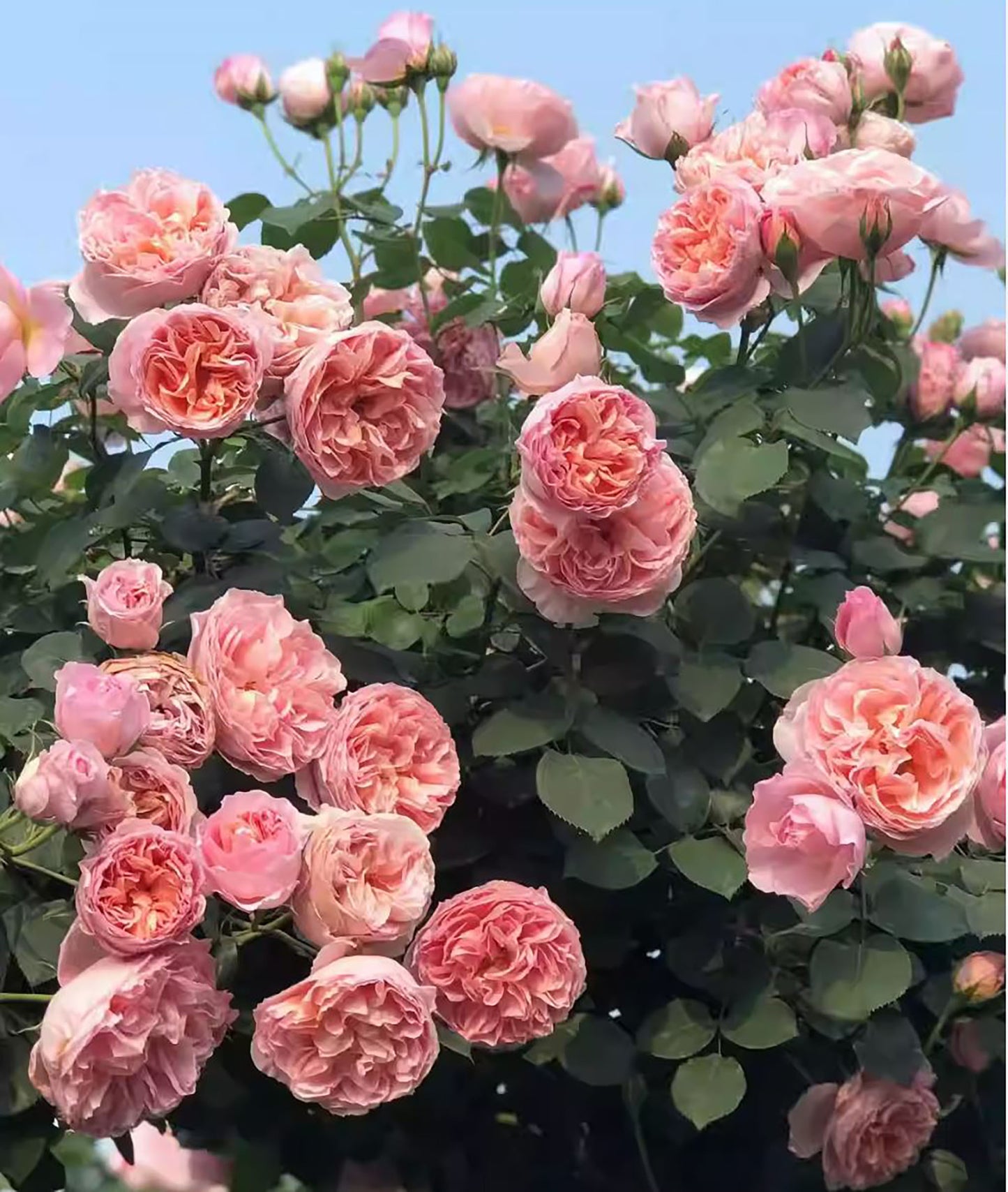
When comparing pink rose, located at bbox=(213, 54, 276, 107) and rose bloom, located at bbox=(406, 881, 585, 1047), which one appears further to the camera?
pink rose, located at bbox=(213, 54, 276, 107)

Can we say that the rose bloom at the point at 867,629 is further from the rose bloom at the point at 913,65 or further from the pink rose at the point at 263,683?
the rose bloom at the point at 913,65

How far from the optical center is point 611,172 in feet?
4.05

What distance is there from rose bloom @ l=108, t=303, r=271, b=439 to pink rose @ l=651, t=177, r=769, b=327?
26 centimetres

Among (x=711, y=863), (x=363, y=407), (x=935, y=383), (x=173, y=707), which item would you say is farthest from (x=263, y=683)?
(x=935, y=383)

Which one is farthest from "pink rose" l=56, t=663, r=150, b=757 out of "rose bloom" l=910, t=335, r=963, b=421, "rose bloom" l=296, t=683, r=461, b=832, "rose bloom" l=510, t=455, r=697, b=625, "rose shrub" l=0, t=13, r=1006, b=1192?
"rose bloom" l=910, t=335, r=963, b=421

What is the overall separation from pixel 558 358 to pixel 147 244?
0.76ft

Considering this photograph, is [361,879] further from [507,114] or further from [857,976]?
[507,114]

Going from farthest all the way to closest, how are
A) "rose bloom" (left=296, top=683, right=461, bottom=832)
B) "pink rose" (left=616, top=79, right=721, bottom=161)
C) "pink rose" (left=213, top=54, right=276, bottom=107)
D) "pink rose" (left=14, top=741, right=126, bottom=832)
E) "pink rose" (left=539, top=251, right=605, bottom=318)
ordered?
"pink rose" (left=213, top=54, right=276, bottom=107), "pink rose" (left=616, top=79, right=721, bottom=161), "pink rose" (left=539, top=251, right=605, bottom=318), "rose bloom" (left=296, top=683, right=461, bottom=832), "pink rose" (left=14, top=741, right=126, bottom=832)

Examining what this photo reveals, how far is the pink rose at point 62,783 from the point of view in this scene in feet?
2.11

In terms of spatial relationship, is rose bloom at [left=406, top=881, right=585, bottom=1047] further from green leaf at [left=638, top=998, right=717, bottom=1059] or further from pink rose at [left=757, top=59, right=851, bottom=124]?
pink rose at [left=757, top=59, right=851, bottom=124]

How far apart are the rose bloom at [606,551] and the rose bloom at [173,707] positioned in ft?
0.60

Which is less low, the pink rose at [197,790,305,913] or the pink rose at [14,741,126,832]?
the pink rose at [14,741,126,832]

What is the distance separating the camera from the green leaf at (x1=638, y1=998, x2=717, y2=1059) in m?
0.85

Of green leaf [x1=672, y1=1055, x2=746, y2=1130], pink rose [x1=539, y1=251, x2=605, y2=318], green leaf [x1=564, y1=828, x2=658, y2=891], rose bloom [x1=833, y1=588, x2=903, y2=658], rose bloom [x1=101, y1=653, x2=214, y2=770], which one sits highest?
pink rose [x1=539, y1=251, x2=605, y2=318]
